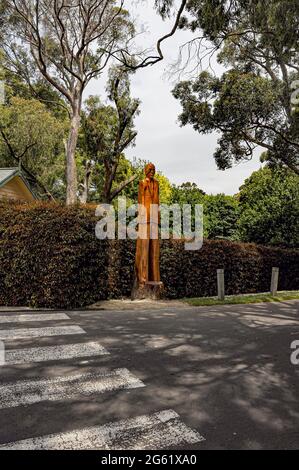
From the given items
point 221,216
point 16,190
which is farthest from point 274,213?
point 16,190

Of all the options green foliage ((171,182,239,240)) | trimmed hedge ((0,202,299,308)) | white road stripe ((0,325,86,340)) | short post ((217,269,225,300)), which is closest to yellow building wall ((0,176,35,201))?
trimmed hedge ((0,202,299,308))

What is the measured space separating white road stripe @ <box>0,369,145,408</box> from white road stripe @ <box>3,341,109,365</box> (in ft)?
2.35

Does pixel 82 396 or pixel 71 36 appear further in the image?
pixel 71 36

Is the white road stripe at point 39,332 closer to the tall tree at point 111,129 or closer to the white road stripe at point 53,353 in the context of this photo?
the white road stripe at point 53,353

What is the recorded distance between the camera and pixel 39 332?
6.05m

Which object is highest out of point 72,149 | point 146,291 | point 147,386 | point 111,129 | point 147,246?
point 111,129

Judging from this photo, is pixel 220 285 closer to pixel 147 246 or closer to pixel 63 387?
pixel 147 246

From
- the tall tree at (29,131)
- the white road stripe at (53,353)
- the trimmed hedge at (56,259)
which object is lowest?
the white road stripe at (53,353)

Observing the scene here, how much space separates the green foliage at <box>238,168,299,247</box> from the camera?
21953 millimetres

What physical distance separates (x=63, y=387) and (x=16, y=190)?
17195 mm

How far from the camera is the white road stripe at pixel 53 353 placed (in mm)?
4670

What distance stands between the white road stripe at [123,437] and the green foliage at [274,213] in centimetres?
1929

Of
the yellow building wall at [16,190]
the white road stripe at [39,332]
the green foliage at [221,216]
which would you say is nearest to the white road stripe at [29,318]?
the white road stripe at [39,332]
